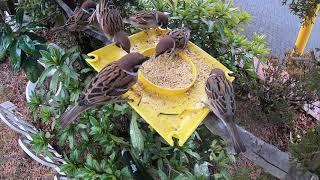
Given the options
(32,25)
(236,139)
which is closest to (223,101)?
(236,139)

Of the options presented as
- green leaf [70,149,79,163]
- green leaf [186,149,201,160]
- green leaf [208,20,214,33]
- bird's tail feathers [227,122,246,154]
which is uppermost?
green leaf [208,20,214,33]

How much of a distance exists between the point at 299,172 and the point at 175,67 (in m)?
1.00

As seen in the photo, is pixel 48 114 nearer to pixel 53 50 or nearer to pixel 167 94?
pixel 53 50

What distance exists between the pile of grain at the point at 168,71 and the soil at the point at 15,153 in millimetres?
1690

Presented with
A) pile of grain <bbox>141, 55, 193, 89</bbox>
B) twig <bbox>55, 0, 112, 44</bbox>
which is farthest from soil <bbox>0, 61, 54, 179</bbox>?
pile of grain <bbox>141, 55, 193, 89</bbox>

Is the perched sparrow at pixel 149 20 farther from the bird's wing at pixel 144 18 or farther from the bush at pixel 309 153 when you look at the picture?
the bush at pixel 309 153

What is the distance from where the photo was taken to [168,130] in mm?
2074

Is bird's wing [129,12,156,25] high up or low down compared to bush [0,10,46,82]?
up

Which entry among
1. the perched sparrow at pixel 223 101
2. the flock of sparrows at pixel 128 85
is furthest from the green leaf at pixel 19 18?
the perched sparrow at pixel 223 101

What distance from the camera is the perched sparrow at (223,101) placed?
2143 mm

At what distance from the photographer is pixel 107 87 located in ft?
7.48

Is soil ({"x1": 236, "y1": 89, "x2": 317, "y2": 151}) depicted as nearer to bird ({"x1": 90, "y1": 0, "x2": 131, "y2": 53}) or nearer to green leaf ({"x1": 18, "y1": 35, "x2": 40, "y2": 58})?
bird ({"x1": 90, "y1": 0, "x2": 131, "y2": 53})

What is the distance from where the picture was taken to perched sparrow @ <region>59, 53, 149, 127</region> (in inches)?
88.5

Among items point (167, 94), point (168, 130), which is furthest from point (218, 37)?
point (168, 130)
